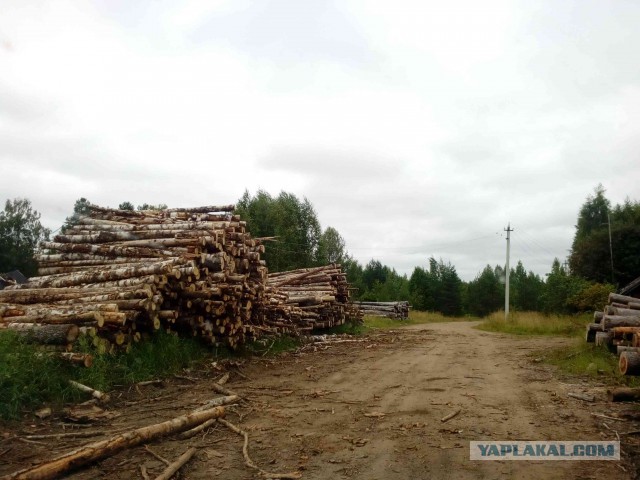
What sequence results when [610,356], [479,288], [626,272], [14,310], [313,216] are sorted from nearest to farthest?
[14,310] < [610,356] < [626,272] < [313,216] < [479,288]

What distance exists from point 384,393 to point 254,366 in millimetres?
3617

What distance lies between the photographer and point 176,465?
460 cm

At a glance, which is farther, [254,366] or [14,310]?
[254,366]

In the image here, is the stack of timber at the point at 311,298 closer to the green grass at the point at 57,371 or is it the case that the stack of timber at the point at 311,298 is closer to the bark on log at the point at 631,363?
the green grass at the point at 57,371

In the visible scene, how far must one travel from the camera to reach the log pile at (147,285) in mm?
8039

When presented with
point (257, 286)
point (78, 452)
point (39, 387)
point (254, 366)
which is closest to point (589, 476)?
point (78, 452)

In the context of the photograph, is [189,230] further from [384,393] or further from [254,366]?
[384,393]

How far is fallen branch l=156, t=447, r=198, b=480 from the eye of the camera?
4346 mm

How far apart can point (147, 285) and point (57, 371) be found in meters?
2.10

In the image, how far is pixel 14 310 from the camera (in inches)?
336

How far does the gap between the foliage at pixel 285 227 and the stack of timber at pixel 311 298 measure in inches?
476

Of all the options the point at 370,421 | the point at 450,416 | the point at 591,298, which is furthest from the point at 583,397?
the point at 591,298

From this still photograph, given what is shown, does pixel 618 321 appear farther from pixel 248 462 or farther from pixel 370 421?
pixel 248 462

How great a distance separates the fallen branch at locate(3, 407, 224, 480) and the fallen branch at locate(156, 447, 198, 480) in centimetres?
55
